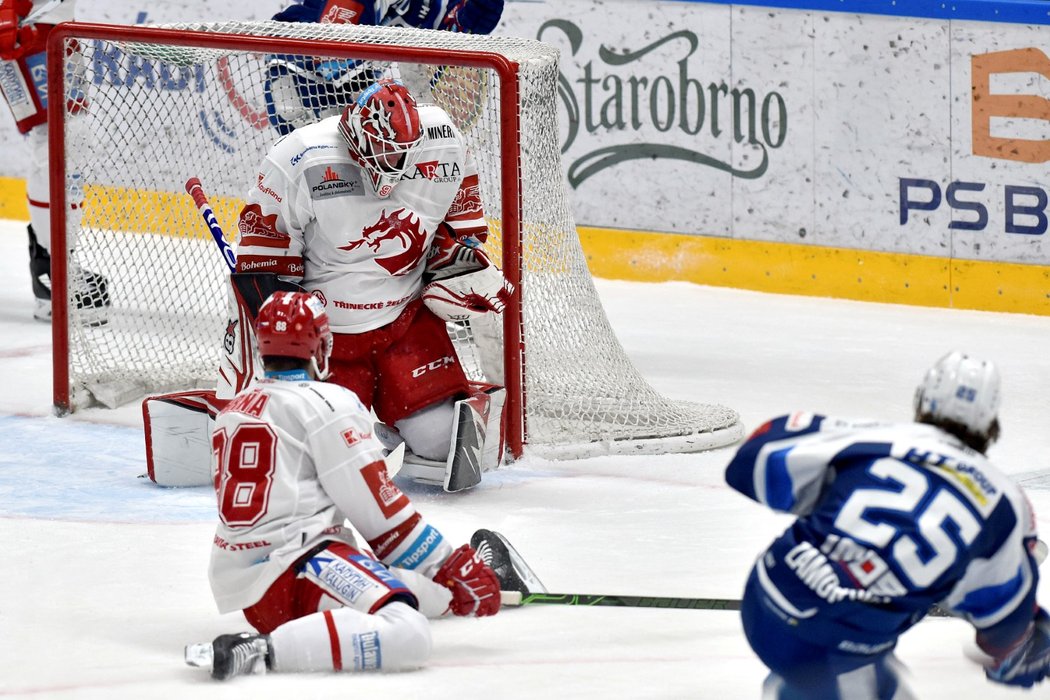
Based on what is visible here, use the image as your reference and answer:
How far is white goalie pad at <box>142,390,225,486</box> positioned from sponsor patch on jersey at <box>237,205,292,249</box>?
0.42m

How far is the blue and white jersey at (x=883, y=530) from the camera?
2.55m

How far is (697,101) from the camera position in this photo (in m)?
7.15

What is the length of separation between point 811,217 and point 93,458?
3.03 meters

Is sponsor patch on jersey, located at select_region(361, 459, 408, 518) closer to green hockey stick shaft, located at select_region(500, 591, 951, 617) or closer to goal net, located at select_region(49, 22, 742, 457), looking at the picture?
green hockey stick shaft, located at select_region(500, 591, 951, 617)

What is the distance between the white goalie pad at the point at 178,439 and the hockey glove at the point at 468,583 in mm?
1431

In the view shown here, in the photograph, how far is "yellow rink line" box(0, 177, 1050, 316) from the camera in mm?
6500

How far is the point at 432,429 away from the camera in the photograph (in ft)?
15.2

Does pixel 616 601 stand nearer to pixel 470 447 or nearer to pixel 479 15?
pixel 470 447

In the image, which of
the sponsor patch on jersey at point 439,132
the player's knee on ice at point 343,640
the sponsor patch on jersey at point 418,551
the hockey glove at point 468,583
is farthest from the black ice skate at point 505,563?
the sponsor patch on jersey at point 439,132

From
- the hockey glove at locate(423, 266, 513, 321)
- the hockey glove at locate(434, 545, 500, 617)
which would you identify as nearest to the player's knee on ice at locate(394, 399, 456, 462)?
the hockey glove at locate(423, 266, 513, 321)

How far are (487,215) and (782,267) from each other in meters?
1.65

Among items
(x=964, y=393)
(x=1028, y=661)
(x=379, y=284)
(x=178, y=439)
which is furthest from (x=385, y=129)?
(x=1028, y=661)

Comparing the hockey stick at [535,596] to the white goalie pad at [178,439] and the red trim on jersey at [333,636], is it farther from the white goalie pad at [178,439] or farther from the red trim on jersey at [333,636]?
the white goalie pad at [178,439]

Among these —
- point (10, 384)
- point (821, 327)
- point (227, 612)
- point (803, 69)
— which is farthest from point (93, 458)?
point (803, 69)
